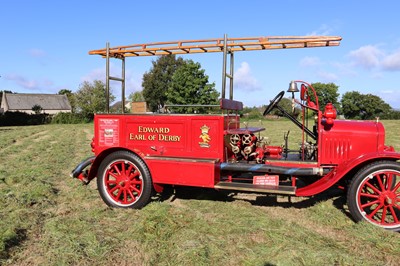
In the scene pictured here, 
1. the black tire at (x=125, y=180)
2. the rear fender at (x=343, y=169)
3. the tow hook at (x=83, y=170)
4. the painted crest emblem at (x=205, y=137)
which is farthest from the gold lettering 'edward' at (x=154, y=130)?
the rear fender at (x=343, y=169)

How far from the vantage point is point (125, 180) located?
5266mm

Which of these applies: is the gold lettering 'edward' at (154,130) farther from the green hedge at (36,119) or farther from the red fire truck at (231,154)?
the green hedge at (36,119)

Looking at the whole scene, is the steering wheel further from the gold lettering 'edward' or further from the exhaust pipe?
the gold lettering 'edward'

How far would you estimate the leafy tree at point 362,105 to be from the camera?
67625 mm

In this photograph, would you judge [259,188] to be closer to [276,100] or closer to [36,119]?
[276,100]

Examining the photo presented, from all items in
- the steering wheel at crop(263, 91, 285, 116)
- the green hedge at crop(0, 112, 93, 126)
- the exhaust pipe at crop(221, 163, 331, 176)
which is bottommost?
the exhaust pipe at crop(221, 163, 331, 176)

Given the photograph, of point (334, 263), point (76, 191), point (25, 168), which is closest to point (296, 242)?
point (334, 263)

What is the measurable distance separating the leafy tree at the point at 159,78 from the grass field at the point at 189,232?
158 feet

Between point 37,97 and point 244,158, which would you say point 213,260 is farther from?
point 37,97

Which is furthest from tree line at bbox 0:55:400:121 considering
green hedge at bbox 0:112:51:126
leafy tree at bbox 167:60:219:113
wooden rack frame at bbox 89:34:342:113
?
wooden rack frame at bbox 89:34:342:113

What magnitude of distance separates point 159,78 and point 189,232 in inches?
2018

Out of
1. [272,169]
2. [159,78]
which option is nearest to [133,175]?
[272,169]

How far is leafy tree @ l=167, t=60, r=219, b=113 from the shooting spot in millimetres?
41344

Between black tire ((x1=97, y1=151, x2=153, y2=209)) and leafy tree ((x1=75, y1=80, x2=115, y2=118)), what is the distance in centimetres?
5682
